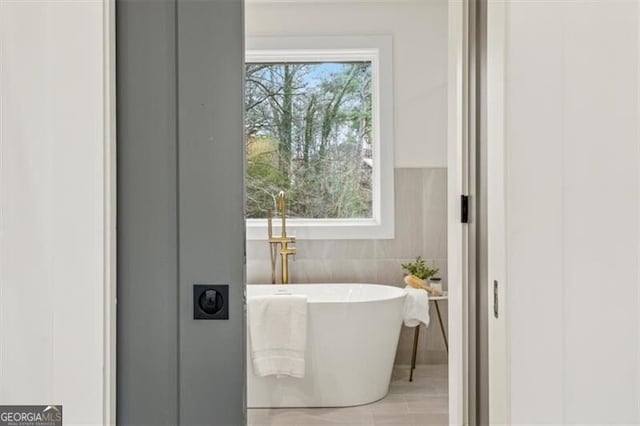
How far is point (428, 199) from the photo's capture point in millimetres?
3588

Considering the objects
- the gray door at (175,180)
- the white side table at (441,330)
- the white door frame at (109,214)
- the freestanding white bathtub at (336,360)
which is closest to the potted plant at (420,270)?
the white side table at (441,330)

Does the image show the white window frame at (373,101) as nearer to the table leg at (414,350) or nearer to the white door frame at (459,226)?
the table leg at (414,350)

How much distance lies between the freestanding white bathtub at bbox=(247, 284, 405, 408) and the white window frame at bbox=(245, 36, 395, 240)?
2.38ft

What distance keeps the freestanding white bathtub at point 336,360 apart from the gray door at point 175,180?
180cm

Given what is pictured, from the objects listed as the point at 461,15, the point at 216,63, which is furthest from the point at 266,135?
the point at 216,63

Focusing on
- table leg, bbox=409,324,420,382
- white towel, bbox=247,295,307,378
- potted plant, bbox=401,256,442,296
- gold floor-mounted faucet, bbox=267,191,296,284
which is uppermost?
gold floor-mounted faucet, bbox=267,191,296,284

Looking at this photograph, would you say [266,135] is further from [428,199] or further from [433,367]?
[433,367]
